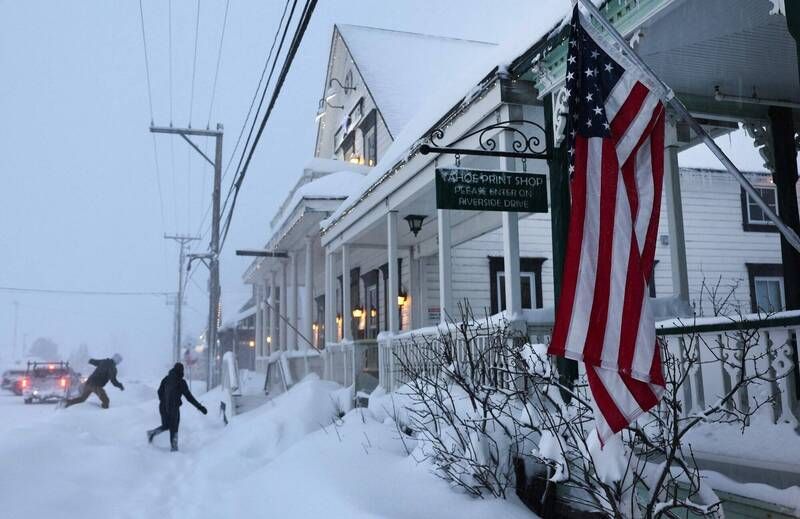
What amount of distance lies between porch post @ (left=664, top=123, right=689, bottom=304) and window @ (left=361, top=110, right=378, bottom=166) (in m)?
12.9

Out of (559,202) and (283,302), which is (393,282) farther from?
(283,302)

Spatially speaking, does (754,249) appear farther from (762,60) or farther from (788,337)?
(788,337)

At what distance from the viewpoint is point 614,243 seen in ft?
13.0

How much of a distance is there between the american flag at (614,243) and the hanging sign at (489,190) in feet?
9.10

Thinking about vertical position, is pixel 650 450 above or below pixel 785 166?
below

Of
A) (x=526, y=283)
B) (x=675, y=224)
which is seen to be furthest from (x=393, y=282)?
(x=526, y=283)

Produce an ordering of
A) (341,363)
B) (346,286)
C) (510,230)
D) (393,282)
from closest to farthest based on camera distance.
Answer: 1. (510,230)
2. (393,282)
3. (346,286)
4. (341,363)

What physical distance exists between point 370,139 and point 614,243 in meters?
18.5

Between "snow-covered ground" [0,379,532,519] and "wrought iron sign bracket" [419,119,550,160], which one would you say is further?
"wrought iron sign bracket" [419,119,550,160]

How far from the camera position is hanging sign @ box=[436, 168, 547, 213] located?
23.4 ft

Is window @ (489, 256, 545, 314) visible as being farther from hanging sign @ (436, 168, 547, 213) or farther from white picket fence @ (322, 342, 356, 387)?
hanging sign @ (436, 168, 547, 213)

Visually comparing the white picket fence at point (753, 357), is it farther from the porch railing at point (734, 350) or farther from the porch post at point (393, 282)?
the porch post at point (393, 282)

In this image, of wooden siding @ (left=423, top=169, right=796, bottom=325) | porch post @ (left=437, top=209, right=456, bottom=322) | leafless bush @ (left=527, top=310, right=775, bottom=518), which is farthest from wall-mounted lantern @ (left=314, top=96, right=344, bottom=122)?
leafless bush @ (left=527, top=310, right=775, bottom=518)

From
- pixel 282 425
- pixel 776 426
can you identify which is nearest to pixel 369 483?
pixel 776 426
